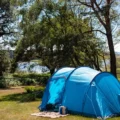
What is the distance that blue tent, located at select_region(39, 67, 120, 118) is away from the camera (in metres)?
9.59

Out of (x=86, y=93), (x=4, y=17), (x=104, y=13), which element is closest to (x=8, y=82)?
(x=4, y=17)

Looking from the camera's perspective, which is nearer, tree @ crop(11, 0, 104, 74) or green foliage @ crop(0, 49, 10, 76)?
tree @ crop(11, 0, 104, 74)

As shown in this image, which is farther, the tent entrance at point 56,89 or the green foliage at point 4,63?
the green foliage at point 4,63

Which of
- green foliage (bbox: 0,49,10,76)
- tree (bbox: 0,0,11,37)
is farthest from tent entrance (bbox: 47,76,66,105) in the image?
tree (bbox: 0,0,11,37)

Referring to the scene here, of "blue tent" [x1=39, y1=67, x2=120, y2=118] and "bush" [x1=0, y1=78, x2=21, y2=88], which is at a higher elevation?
"blue tent" [x1=39, y1=67, x2=120, y2=118]

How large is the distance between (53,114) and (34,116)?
70 cm

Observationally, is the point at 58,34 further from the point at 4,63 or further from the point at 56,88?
the point at 4,63

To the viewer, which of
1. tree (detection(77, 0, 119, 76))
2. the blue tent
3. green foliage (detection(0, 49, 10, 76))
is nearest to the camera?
the blue tent

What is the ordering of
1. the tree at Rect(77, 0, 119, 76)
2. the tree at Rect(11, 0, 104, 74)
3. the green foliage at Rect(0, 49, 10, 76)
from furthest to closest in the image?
the green foliage at Rect(0, 49, 10, 76) < the tree at Rect(11, 0, 104, 74) < the tree at Rect(77, 0, 119, 76)

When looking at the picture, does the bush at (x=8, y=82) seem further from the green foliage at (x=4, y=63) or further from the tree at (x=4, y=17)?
the tree at (x=4, y=17)

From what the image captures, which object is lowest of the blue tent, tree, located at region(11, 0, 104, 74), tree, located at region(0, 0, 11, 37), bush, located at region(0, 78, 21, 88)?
bush, located at region(0, 78, 21, 88)

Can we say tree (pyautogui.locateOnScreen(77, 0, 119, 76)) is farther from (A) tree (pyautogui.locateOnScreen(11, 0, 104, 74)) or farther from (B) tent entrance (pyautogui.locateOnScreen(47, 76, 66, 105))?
(B) tent entrance (pyautogui.locateOnScreen(47, 76, 66, 105))

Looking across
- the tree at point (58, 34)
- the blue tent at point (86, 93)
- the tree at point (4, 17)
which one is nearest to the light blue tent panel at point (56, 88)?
the blue tent at point (86, 93)

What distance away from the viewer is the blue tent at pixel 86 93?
377 inches
